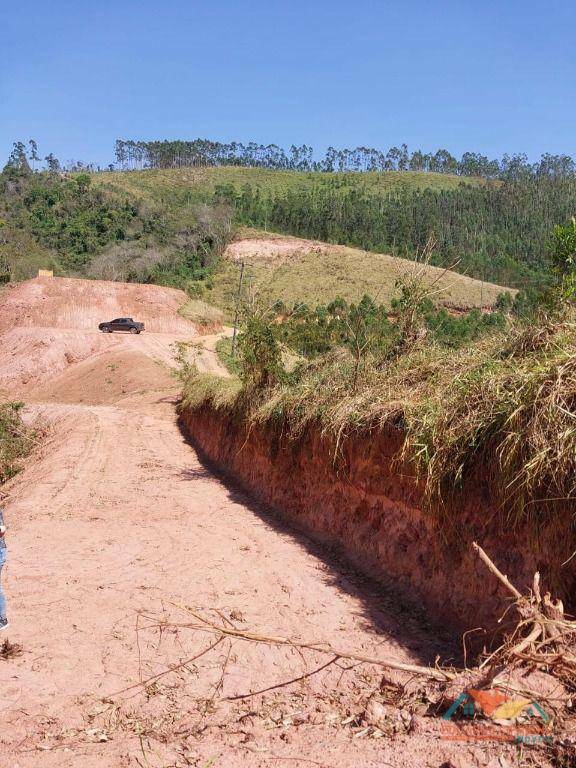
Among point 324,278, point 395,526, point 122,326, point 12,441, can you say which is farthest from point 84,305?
point 395,526

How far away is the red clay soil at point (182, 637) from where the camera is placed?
4293 millimetres

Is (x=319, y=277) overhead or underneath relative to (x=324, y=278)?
overhead

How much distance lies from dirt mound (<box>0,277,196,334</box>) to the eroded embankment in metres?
34.0

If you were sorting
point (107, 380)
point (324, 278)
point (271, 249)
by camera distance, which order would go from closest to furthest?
point (107, 380)
point (324, 278)
point (271, 249)

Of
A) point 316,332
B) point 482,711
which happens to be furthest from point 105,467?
point 316,332

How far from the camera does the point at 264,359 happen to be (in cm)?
1319

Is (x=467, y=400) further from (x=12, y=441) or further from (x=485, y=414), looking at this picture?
(x=12, y=441)

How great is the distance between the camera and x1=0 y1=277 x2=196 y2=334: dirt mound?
146 feet

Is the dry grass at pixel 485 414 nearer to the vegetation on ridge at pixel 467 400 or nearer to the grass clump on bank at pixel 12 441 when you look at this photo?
the vegetation on ridge at pixel 467 400

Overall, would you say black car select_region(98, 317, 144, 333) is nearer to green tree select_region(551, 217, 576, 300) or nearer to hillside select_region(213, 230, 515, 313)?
hillside select_region(213, 230, 515, 313)

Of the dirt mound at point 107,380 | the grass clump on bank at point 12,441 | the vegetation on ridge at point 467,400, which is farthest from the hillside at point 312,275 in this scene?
the vegetation on ridge at point 467,400

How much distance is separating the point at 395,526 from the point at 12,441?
13.2 meters

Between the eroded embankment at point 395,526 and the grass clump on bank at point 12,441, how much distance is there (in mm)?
7064

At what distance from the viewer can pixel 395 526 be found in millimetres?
7824
